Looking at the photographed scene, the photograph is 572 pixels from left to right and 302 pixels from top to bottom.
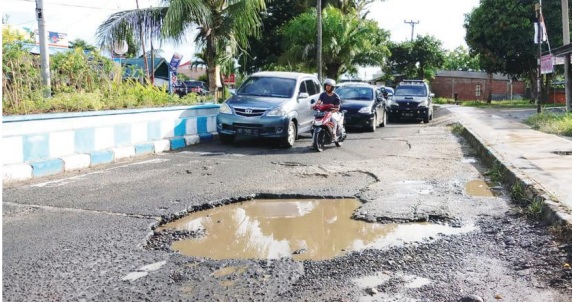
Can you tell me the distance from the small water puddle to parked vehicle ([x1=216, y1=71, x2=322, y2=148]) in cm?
462

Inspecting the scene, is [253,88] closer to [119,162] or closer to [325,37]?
[119,162]

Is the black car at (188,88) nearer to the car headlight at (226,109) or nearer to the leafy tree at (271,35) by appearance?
the leafy tree at (271,35)

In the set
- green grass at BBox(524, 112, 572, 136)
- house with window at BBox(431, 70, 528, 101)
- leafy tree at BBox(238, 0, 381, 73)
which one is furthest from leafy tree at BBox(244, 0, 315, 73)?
house with window at BBox(431, 70, 528, 101)

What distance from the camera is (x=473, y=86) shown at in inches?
2188

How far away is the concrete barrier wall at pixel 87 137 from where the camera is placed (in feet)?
24.8

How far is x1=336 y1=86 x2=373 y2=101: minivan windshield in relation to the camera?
17.0 metres

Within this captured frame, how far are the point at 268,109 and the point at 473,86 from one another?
163 feet

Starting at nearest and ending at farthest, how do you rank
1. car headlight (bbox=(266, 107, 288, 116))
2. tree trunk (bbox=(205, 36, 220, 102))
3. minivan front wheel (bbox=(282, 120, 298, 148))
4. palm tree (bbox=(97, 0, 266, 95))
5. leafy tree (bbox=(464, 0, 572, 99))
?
car headlight (bbox=(266, 107, 288, 116)) < minivan front wheel (bbox=(282, 120, 298, 148)) < palm tree (bbox=(97, 0, 266, 95)) < tree trunk (bbox=(205, 36, 220, 102)) < leafy tree (bbox=(464, 0, 572, 99))

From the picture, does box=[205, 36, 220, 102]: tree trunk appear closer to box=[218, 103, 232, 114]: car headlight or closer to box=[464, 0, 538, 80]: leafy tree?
box=[218, 103, 232, 114]: car headlight

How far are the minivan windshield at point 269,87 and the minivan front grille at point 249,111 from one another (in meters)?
0.88

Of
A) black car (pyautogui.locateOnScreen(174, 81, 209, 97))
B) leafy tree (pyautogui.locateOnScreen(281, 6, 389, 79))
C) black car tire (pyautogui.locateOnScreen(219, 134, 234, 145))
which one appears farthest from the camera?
black car (pyautogui.locateOnScreen(174, 81, 209, 97))

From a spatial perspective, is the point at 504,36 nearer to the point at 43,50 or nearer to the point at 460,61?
the point at 43,50

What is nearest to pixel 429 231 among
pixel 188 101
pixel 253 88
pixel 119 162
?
pixel 119 162

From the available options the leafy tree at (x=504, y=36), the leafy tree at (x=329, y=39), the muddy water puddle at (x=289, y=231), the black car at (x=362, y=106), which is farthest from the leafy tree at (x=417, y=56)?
the muddy water puddle at (x=289, y=231)
